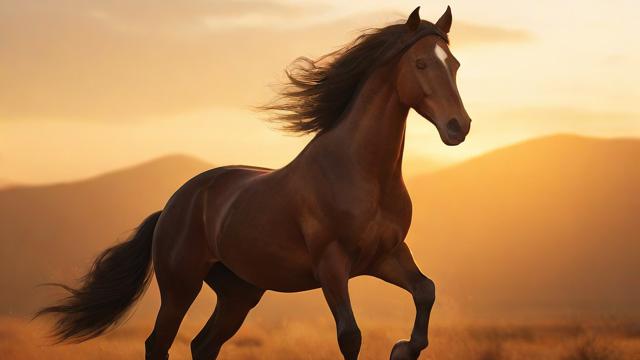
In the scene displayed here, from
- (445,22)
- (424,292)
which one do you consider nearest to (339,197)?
(424,292)

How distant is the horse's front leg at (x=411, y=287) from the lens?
8.91m

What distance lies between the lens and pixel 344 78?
9336 mm

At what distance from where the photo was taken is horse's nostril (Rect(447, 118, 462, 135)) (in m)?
8.55

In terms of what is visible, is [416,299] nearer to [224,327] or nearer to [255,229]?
[255,229]

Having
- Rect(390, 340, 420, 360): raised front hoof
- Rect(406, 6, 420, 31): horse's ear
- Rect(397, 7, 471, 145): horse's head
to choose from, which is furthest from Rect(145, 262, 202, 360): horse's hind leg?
Rect(406, 6, 420, 31): horse's ear

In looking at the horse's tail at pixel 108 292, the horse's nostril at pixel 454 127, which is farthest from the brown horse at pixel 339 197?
the horse's tail at pixel 108 292

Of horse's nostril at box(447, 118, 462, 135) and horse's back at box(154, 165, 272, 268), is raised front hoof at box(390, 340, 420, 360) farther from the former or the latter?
horse's back at box(154, 165, 272, 268)

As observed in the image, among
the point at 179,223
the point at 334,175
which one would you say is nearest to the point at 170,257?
the point at 179,223

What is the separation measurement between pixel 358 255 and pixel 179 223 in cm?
246

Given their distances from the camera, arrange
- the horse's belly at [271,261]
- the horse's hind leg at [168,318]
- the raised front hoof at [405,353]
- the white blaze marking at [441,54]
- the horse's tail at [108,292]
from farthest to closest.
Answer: the horse's tail at [108,292] < the horse's hind leg at [168,318] < the horse's belly at [271,261] < the raised front hoof at [405,353] < the white blaze marking at [441,54]

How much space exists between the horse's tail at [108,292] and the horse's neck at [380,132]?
325 cm

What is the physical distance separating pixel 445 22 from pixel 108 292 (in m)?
4.65

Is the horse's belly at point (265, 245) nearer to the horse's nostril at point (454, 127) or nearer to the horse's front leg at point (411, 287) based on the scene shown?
the horse's front leg at point (411, 287)

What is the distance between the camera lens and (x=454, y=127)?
856 cm
